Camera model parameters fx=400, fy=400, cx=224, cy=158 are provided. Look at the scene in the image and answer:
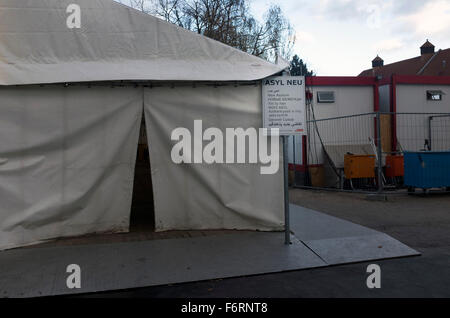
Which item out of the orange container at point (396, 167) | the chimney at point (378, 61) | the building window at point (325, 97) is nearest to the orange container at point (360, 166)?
the orange container at point (396, 167)

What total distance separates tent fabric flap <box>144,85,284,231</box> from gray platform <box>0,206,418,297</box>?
418mm

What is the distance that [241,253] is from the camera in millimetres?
6051

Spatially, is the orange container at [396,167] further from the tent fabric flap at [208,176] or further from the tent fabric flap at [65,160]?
the tent fabric flap at [65,160]

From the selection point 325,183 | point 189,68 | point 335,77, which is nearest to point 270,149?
point 189,68

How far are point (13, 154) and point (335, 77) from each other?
12378 millimetres

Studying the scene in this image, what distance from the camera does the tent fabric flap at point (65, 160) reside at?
6.43m

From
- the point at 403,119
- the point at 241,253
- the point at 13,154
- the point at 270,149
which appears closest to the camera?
the point at 241,253

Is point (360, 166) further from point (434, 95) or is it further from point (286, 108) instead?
point (286, 108)

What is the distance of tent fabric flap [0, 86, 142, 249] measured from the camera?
643 centimetres

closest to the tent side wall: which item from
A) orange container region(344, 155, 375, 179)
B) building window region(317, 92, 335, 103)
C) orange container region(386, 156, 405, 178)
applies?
orange container region(344, 155, 375, 179)

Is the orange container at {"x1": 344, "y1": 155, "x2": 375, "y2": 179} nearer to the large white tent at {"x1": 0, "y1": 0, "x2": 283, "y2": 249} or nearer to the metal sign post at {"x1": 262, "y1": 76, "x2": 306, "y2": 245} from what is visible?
the large white tent at {"x1": 0, "y1": 0, "x2": 283, "y2": 249}

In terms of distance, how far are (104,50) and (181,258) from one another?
A: 143 inches

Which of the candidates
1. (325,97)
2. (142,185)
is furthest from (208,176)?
(325,97)

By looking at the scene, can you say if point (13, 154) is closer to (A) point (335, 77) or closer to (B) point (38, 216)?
(B) point (38, 216)
